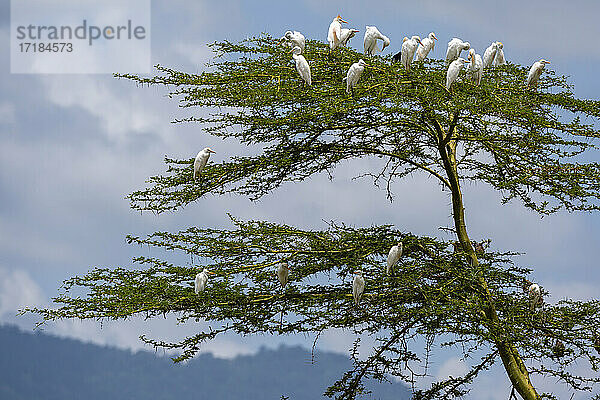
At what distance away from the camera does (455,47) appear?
9.90 metres

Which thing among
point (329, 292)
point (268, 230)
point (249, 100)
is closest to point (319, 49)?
point (249, 100)

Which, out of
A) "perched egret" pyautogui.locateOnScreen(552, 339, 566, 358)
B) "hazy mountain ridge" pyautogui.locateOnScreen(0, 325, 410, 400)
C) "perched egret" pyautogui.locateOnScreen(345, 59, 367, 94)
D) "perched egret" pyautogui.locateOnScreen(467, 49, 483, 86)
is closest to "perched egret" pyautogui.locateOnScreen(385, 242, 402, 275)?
"perched egret" pyautogui.locateOnScreen(345, 59, 367, 94)

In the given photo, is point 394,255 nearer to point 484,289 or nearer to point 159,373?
point 484,289

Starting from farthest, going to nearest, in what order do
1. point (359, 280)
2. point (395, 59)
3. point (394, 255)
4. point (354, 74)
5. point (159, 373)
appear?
1. point (159, 373)
2. point (395, 59)
3. point (354, 74)
4. point (394, 255)
5. point (359, 280)

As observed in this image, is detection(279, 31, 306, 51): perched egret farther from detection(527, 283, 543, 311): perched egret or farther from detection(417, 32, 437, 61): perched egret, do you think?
detection(527, 283, 543, 311): perched egret

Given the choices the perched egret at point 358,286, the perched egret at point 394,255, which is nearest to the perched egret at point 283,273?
the perched egret at point 358,286

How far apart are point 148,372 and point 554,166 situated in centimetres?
6377

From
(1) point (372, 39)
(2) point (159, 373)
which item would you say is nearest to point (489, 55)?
(1) point (372, 39)

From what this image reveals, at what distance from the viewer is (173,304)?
926 centimetres

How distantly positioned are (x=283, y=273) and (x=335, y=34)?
313 cm

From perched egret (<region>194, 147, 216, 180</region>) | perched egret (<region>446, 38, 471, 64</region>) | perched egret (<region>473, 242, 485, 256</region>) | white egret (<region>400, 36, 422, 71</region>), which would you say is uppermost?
perched egret (<region>446, 38, 471, 64</region>)

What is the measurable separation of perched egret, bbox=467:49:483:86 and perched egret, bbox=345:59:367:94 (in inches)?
50.3

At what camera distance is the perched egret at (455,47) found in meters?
9.88

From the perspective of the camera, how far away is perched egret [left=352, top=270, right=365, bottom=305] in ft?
28.7
